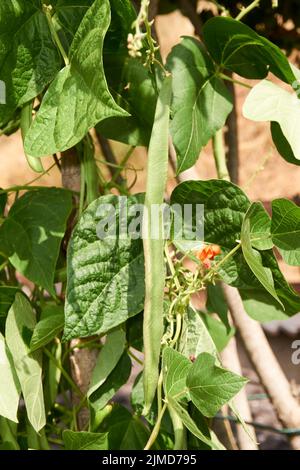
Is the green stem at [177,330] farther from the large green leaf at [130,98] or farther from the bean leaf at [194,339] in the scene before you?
the large green leaf at [130,98]

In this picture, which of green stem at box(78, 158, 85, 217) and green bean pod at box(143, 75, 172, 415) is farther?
green stem at box(78, 158, 85, 217)

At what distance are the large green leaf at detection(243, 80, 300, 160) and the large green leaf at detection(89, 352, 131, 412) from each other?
280 mm

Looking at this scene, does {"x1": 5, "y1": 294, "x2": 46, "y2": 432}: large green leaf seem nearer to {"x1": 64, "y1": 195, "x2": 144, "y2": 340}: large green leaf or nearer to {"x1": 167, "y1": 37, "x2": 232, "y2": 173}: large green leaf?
{"x1": 64, "y1": 195, "x2": 144, "y2": 340}: large green leaf

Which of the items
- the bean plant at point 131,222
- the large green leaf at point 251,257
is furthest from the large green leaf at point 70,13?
the large green leaf at point 251,257

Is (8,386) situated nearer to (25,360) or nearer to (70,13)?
(25,360)

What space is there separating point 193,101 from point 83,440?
0.33 meters

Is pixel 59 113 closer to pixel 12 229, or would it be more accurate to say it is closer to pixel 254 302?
pixel 12 229

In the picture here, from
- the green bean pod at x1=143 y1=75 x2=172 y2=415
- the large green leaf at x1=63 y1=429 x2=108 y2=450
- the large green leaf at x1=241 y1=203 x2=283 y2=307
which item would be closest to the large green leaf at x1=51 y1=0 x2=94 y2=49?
the green bean pod at x1=143 y1=75 x2=172 y2=415

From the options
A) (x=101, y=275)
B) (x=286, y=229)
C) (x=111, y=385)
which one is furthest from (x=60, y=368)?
(x=286, y=229)

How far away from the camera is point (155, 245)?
635 mm

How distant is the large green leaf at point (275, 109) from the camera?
2.09 ft

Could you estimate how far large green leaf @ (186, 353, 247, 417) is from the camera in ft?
2.09

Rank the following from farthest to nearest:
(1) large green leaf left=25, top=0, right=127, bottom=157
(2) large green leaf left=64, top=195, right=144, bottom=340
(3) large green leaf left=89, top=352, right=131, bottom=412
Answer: (3) large green leaf left=89, top=352, right=131, bottom=412 → (2) large green leaf left=64, top=195, right=144, bottom=340 → (1) large green leaf left=25, top=0, right=127, bottom=157

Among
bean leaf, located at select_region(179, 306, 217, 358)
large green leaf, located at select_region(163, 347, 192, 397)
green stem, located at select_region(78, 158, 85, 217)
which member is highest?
green stem, located at select_region(78, 158, 85, 217)
